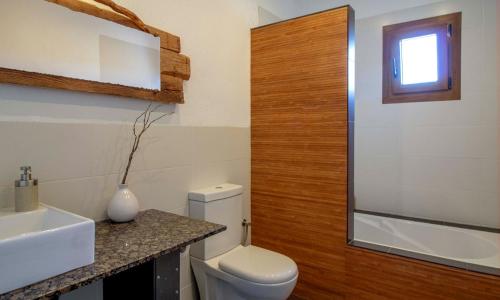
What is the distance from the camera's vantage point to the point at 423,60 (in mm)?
2518

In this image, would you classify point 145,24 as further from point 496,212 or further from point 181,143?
point 496,212

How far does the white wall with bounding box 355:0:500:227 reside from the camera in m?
2.23

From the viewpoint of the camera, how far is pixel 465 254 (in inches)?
84.7

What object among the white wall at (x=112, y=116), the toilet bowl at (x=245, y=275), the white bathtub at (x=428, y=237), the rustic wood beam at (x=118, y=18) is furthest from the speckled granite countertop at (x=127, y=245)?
the white bathtub at (x=428, y=237)

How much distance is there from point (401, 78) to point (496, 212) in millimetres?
1244

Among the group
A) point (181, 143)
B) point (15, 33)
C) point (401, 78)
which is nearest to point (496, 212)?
point (401, 78)

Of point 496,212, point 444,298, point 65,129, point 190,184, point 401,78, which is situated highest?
point 401,78

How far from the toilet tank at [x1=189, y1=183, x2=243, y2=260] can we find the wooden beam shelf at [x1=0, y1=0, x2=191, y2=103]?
0.59 m

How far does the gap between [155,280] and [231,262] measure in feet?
2.19

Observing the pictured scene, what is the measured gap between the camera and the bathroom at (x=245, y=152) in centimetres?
111

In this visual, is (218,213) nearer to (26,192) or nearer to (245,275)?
(245,275)

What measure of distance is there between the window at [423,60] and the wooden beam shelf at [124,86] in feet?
6.00

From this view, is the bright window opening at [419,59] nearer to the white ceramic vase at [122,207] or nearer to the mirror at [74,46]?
the mirror at [74,46]

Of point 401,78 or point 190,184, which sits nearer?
point 190,184
